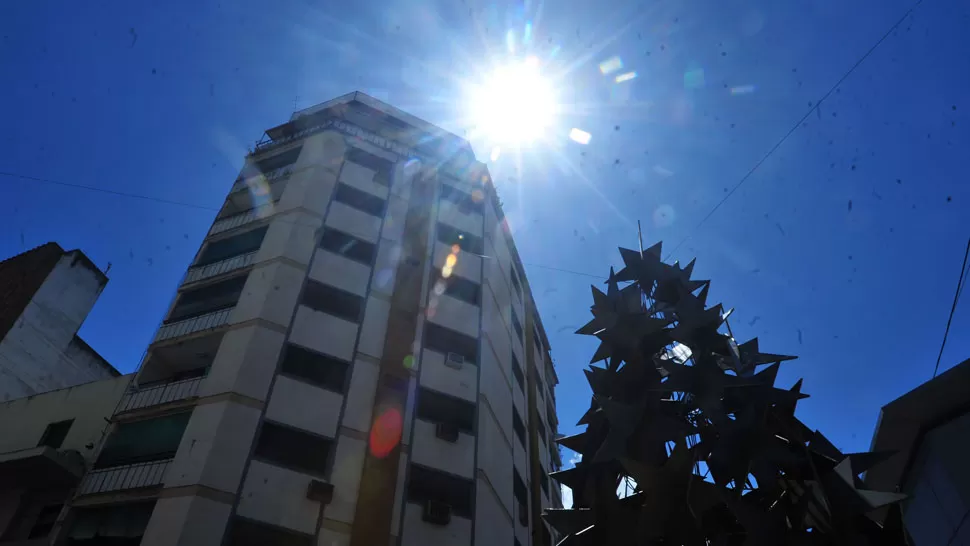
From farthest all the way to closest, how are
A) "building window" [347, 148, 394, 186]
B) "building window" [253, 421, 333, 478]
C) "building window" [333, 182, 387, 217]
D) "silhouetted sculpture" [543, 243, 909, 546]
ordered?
1. "building window" [347, 148, 394, 186]
2. "building window" [333, 182, 387, 217]
3. "building window" [253, 421, 333, 478]
4. "silhouetted sculpture" [543, 243, 909, 546]

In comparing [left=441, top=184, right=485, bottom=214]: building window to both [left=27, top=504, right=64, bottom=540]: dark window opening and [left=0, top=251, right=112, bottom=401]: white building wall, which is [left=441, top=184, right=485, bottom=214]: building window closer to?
[left=27, top=504, right=64, bottom=540]: dark window opening

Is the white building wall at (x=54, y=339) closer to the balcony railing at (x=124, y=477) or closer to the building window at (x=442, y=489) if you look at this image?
the balcony railing at (x=124, y=477)

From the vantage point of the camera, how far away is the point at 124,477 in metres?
16.0

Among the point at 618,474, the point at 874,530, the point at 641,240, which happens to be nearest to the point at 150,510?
the point at 618,474

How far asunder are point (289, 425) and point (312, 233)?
7741 millimetres

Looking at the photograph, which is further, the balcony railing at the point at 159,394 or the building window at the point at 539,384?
the building window at the point at 539,384

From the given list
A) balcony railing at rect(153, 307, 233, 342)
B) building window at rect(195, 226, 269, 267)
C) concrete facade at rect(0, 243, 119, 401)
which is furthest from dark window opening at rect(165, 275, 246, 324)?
concrete facade at rect(0, 243, 119, 401)

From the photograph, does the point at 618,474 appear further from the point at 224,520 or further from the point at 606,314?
the point at 224,520

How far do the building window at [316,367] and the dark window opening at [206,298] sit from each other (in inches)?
146

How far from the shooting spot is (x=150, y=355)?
19625 mm

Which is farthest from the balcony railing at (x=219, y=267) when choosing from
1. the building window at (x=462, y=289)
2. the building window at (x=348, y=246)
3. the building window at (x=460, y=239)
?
the building window at (x=460, y=239)

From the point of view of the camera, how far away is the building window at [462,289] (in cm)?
2292

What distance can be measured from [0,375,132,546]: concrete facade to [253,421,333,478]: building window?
20.9 ft

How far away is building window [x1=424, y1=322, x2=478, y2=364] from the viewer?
2095cm
